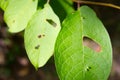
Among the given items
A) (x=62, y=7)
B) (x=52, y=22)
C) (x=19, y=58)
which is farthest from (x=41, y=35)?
(x=19, y=58)

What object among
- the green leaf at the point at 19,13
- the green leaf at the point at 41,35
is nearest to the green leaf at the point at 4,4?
the green leaf at the point at 19,13

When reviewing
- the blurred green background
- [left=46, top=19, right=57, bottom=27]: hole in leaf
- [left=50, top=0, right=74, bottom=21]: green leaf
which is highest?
[left=46, top=19, right=57, bottom=27]: hole in leaf

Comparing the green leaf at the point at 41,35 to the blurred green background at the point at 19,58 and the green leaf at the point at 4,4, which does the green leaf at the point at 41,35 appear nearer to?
the green leaf at the point at 4,4

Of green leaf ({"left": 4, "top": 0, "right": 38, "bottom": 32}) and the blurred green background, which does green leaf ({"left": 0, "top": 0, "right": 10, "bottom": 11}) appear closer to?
green leaf ({"left": 4, "top": 0, "right": 38, "bottom": 32})

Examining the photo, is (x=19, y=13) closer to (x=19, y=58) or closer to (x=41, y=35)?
(x=41, y=35)

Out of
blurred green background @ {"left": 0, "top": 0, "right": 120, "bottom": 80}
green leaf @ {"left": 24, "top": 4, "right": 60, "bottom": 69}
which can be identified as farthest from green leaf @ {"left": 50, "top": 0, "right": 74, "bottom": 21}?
blurred green background @ {"left": 0, "top": 0, "right": 120, "bottom": 80}

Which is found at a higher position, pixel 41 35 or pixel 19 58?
pixel 41 35

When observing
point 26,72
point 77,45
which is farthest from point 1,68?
point 77,45
